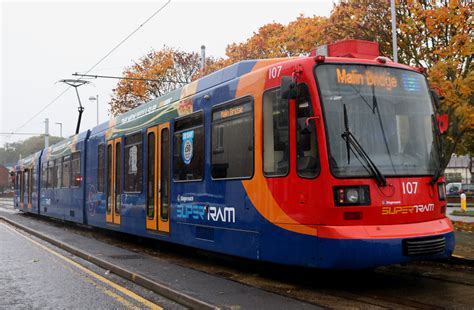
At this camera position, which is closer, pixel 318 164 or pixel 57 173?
pixel 318 164

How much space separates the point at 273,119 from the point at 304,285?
7.77ft

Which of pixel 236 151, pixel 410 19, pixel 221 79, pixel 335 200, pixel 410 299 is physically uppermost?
pixel 410 19

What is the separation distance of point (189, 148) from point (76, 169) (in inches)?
342

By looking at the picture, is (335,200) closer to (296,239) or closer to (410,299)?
(296,239)

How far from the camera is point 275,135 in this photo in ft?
23.7

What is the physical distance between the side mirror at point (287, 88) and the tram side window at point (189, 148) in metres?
2.56

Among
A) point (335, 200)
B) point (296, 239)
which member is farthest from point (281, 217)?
point (335, 200)

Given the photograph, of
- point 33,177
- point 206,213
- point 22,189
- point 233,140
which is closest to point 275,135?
point 233,140

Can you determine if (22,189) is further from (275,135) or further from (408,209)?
(408,209)

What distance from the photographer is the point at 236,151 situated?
8055mm

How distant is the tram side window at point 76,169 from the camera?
1658 centimetres

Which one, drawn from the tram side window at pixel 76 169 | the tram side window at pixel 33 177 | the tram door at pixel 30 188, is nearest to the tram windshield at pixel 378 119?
the tram side window at pixel 76 169

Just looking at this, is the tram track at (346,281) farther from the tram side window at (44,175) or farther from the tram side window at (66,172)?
the tram side window at (44,175)

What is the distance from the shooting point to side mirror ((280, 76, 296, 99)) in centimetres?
677
